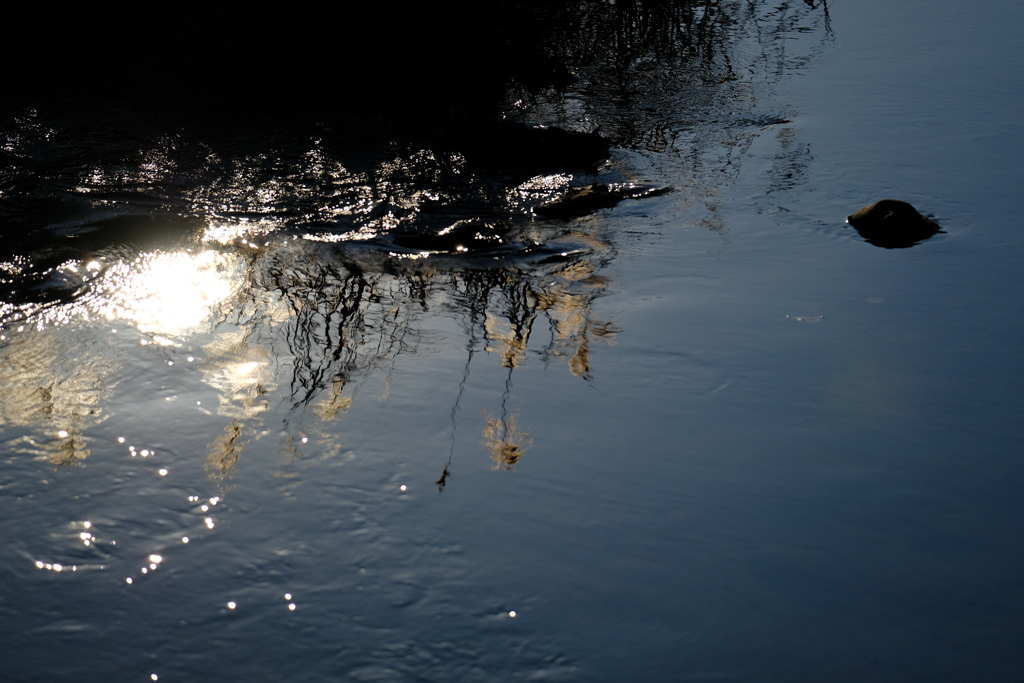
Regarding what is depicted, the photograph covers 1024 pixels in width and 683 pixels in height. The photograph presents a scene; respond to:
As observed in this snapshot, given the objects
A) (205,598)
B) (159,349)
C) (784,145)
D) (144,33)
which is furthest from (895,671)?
(144,33)

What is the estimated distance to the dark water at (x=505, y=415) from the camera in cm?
196

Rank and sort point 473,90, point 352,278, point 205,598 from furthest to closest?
1. point 473,90
2. point 352,278
3. point 205,598

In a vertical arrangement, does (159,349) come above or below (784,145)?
below

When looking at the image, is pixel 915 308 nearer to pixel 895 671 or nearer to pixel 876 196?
pixel 876 196

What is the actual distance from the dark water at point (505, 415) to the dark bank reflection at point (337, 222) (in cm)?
2

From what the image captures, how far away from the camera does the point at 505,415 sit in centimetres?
267

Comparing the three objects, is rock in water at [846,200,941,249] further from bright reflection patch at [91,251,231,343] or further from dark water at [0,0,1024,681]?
bright reflection patch at [91,251,231,343]

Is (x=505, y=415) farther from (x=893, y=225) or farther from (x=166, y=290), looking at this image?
(x=893, y=225)

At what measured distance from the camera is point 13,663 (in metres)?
1.84

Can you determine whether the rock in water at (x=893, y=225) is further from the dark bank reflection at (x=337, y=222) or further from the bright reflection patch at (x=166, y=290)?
the bright reflection patch at (x=166, y=290)

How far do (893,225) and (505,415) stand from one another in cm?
210

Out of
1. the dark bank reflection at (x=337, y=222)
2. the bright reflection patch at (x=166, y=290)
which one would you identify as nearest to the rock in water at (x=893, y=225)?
the dark bank reflection at (x=337, y=222)

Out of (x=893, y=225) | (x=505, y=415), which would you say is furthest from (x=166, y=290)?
(x=893, y=225)

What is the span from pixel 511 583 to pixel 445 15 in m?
5.12
